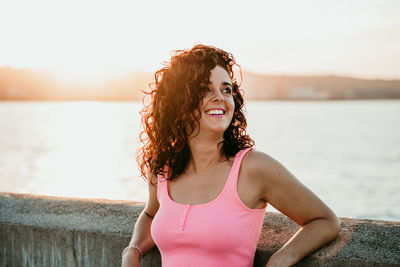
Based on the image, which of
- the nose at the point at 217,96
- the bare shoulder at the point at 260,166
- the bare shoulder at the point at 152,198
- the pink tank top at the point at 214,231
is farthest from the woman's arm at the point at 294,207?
the bare shoulder at the point at 152,198

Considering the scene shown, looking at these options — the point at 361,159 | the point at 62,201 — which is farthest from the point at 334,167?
the point at 62,201

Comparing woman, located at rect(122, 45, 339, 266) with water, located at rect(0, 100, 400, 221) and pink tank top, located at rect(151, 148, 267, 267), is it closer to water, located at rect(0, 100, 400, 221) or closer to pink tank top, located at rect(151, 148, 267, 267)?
pink tank top, located at rect(151, 148, 267, 267)

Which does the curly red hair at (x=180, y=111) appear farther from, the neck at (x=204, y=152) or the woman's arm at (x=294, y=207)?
the woman's arm at (x=294, y=207)

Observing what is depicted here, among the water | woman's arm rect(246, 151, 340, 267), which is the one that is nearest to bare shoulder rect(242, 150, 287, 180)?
woman's arm rect(246, 151, 340, 267)

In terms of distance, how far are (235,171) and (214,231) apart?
368mm

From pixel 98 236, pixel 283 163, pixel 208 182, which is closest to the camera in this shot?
pixel 208 182

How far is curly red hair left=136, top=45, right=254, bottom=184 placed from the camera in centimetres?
298

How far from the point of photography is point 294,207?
2730mm

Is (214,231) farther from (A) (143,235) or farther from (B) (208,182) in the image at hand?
(A) (143,235)

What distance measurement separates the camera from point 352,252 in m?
2.83

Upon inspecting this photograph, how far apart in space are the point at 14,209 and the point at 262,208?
2.23 meters

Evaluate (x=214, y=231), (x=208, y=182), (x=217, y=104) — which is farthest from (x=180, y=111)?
(x=214, y=231)

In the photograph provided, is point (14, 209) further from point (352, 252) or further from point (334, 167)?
point (334, 167)

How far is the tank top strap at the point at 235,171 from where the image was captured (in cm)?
279
